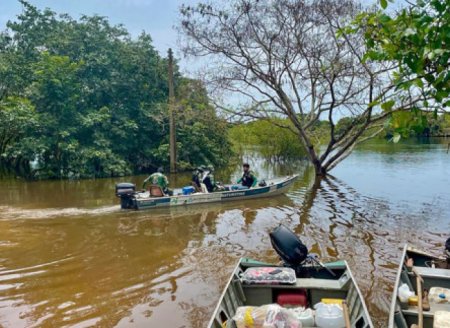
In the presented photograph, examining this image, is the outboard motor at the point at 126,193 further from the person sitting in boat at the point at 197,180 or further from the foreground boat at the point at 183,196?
the person sitting in boat at the point at 197,180

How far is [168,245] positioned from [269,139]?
19595 mm

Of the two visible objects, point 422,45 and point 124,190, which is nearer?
point 422,45

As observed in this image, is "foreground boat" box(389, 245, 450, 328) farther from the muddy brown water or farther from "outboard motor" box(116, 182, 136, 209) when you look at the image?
"outboard motor" box(116, 182, 136, 209)

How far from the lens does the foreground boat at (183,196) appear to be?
38.4 feet

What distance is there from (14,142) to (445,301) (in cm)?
2122

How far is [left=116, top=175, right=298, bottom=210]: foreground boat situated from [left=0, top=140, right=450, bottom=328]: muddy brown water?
9.9 inches

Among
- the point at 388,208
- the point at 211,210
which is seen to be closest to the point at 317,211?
the point at 388,208

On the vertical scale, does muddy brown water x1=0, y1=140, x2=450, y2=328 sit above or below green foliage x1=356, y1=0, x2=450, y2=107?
below

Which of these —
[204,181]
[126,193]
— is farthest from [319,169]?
[126,193]

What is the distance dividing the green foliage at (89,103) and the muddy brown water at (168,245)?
15.4 feet

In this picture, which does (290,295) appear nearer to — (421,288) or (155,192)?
(421,288)

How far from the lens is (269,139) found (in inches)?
1084

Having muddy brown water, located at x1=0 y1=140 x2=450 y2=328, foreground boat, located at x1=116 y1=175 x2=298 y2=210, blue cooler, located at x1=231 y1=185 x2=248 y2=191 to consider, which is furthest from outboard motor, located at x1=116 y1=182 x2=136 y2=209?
blue cooler, located at x1=231 y1=185 x2=248 y2=191

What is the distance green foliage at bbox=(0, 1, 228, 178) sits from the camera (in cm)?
1998
